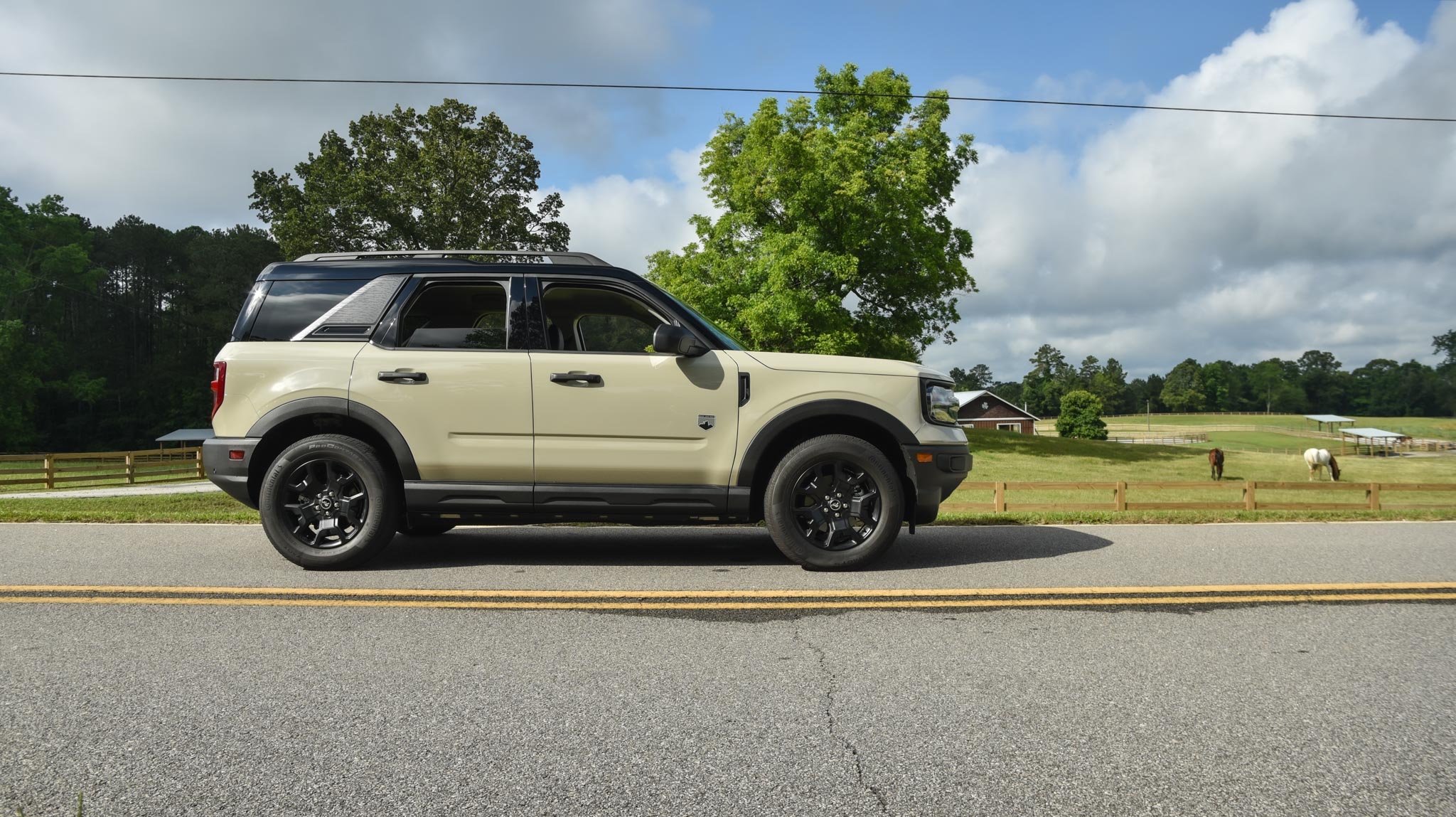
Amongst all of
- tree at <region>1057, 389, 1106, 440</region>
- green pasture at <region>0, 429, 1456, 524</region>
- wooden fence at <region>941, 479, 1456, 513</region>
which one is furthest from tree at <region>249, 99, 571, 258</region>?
tree at <region>1057, 389, 1106, 440</region>

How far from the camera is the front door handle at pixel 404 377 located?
5891 millimetres

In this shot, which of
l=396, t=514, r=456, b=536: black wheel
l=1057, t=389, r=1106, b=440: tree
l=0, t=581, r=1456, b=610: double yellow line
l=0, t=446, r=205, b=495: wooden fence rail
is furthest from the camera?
l=1057, t=389, r=1106, b=440: tree

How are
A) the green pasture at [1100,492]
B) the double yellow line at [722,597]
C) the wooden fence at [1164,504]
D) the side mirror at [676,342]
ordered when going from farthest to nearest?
the wooden fence at [1164,504] → the green pasture at [1100,492] → the side mirror at [676,342] → the double yellow line at [722,597]

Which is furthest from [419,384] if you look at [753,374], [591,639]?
[591,639]

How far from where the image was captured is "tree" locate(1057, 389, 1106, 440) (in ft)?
247

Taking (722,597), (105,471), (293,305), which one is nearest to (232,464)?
(293,305)

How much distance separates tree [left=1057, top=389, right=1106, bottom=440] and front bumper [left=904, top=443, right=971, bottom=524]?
7478 centimetres

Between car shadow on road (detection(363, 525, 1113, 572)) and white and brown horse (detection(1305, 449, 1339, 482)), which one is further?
white and brown horse (detection(1305, 449, 1339, 482))

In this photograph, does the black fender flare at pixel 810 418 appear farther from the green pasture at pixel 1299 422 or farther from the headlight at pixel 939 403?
the green pasture at pixel 1299 422

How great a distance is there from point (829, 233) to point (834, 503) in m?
26.4

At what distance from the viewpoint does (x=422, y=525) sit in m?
6.92

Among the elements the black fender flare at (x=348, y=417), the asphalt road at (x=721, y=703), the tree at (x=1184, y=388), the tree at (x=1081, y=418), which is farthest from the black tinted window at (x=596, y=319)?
the tree at (x=1184, y=388)

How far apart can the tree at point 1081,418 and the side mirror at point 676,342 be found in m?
75.7

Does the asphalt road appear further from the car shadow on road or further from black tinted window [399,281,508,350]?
black tinted window [399,281,508,350]
